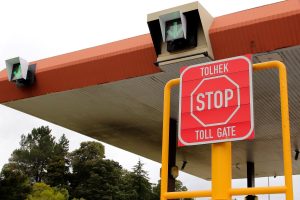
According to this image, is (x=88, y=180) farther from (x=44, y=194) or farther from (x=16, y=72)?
(x=16, y=72)

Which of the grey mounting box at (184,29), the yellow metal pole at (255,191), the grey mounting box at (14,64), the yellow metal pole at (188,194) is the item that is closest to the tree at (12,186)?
the grey mounting box at (14,64)

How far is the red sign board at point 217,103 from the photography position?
282cm

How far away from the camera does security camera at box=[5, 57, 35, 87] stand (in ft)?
34.7

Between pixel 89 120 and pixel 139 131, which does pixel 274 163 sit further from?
pixel 89 120

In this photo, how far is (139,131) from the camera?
14.2 m

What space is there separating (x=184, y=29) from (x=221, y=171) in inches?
227

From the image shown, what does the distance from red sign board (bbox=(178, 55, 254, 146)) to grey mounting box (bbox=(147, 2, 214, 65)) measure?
5381 mm

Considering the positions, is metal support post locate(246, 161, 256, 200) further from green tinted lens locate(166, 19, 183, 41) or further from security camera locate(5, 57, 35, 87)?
green tinted lens locate(166, 19, 183, 41)

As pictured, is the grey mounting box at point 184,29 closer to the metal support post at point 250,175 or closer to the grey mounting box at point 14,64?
the grey mounting box at point 14,64

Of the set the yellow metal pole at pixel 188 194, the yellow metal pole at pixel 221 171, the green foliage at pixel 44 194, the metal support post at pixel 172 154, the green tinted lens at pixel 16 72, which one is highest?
the green foliage at pixel 44 194

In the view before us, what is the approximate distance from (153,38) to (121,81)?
154cm

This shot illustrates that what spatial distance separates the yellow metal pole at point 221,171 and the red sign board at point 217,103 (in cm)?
12

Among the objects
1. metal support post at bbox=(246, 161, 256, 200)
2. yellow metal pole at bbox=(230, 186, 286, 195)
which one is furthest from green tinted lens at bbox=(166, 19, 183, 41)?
metal support post at bbox=(246, 161, 256, 200)

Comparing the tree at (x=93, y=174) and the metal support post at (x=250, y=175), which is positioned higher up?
the tree at (x=93, y=174)
